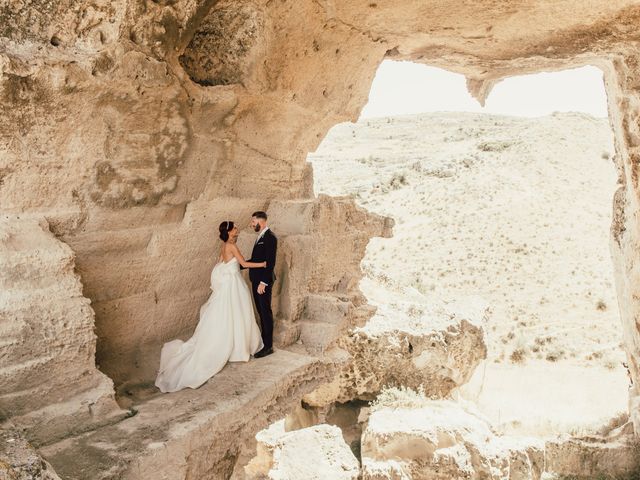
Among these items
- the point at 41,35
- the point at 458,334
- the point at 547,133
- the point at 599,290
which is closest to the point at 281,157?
the point at 41,35

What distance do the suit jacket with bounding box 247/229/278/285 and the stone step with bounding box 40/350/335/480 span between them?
701mm

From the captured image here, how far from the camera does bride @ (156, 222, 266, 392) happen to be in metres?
4.49

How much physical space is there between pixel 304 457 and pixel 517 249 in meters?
14.3

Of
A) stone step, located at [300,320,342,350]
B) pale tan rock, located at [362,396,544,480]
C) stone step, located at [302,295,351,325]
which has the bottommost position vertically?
pale tan rock, located at [362,396,544,480]

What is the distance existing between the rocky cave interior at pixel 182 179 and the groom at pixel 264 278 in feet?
0.77

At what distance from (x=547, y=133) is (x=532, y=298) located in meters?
16.9

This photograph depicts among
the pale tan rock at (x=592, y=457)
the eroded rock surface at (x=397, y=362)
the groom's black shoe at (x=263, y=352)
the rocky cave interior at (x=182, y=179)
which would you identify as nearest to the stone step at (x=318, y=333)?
the rocky cave interior at (x=182, y=179)

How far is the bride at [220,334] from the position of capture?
14.7ft

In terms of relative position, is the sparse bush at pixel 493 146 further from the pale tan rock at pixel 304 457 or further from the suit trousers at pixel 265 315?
the suit trousers at pixel 265 315

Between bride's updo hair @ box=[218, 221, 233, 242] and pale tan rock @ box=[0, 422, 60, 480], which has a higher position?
bride's updo hair @ box=[218, 221, 233, 242]

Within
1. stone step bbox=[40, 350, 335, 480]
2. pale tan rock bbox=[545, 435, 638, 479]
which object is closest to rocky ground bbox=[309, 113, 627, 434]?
pale tan rock bbox=[545, 435, 638, 479]

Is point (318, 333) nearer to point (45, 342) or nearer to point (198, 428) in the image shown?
point (198, 428)

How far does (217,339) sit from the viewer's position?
465cm

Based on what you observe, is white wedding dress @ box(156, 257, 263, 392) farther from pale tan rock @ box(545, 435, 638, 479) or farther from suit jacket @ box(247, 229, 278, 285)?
pale tan rock @ box(545, 435, 638, 479)
